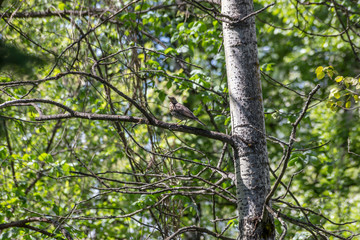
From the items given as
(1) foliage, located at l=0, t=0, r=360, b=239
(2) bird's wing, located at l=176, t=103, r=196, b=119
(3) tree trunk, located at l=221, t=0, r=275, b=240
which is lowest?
(3) tree trunk, located at l=221, t=0, r=275, b=240

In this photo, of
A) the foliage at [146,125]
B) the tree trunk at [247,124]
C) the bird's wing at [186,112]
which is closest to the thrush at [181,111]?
the bird's wing at [186,112]

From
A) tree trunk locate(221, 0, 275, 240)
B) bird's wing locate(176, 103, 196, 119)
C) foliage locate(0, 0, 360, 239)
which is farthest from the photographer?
foliage locate(0, 0, 360, 239)

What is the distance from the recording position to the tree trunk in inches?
89.2

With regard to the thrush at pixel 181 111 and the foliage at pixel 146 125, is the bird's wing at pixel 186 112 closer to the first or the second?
the thrush at pixel 181 111

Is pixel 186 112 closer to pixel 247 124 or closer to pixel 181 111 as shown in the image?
pixel 181 111

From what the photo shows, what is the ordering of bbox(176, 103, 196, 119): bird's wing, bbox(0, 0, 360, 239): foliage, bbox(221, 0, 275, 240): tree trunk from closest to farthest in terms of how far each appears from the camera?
bbox(221, 0, 275, 240): tree trunk < bbox(176, 103, 196, 119): bird's wing < bbox(0, 0, 360, 239): foliage

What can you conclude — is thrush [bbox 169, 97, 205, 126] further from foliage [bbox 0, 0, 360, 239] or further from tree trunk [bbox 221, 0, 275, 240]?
tree trunk [bbox 221, 0, 275, 240]

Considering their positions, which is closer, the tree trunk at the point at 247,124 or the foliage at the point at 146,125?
the tree trunk at the point at 247,124

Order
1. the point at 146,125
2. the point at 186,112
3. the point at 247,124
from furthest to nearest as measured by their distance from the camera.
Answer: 1. the point at 146,125
2. the point at 186,112
3. the point at 247,124

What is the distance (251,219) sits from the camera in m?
2.25

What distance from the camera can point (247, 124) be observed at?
2.39m

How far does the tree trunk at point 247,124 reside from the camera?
2.27 m

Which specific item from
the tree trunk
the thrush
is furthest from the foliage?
the tree trunk

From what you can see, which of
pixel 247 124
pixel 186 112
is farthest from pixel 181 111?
pixel 247 124
